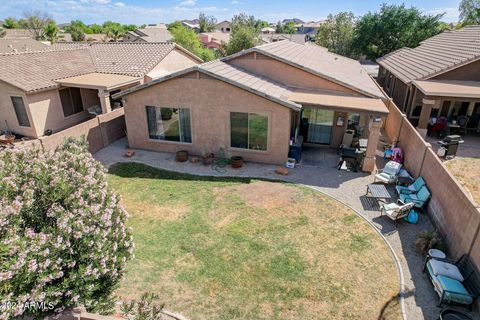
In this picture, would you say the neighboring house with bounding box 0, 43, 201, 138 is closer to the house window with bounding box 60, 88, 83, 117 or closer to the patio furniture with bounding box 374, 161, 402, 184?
the house window with bounding box 60, 88, 83, 117

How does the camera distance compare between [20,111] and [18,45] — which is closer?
[20,111]

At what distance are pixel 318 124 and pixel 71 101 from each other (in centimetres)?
1700

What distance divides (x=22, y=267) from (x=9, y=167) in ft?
8.15

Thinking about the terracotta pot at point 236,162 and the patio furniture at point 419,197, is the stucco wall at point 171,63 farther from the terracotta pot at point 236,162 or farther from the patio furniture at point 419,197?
the patio furniture at point 419,197

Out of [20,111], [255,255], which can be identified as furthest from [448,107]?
→ [20,111]

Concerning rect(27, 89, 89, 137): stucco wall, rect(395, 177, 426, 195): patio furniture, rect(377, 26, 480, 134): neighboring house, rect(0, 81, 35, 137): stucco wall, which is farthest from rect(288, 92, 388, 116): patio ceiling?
rect(0, 81, 35, 137): stucco wall

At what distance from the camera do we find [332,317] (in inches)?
306

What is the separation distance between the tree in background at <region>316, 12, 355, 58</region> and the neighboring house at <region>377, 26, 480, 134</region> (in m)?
24.1

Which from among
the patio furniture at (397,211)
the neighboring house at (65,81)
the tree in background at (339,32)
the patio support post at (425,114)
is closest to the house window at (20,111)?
the neighboring house at (65,81)

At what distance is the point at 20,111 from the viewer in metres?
19.1

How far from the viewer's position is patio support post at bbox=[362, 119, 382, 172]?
14.3 m

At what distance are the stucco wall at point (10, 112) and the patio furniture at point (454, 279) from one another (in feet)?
71.3

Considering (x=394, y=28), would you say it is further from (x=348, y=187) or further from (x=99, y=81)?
(x=99, y=81)

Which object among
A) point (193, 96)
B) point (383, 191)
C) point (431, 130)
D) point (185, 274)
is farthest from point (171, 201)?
point (431, 130)
